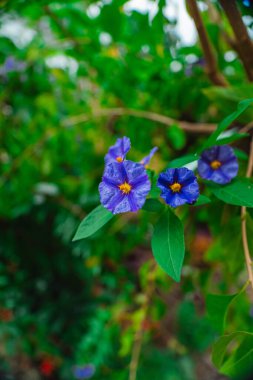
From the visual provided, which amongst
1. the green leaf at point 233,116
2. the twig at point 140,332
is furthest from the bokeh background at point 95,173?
the green leaf at point 233,116

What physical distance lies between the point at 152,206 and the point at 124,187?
42mm

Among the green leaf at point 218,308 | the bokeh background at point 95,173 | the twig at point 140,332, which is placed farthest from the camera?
the twig at point 140,332

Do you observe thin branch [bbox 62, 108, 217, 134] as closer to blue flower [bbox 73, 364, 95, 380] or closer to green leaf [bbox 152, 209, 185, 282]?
green leaf [bbox 152, 209, 185, 282]

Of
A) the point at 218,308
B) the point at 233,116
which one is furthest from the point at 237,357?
the point at 233,116

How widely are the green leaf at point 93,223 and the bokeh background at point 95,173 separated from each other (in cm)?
21

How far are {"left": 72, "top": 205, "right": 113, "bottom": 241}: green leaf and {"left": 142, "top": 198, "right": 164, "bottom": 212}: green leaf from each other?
0.05 m

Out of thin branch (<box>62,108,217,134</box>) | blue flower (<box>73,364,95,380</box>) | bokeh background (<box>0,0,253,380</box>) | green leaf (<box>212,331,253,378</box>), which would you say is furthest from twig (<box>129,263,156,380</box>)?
blue flower (<box>73,364,95,380</box>)

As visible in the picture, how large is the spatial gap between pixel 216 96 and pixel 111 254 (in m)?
0.76

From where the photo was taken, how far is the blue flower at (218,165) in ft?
1.62

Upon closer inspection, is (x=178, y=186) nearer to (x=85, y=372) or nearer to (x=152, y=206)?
(x=152, y=206)

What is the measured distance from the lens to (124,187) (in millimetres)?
434

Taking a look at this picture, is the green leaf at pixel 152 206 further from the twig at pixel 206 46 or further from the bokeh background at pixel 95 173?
the twig at pixel 206 46

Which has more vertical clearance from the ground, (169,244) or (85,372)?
(169,244)

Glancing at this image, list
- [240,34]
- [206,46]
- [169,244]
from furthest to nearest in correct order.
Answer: [206,46]
[240,34]
[169,244]
